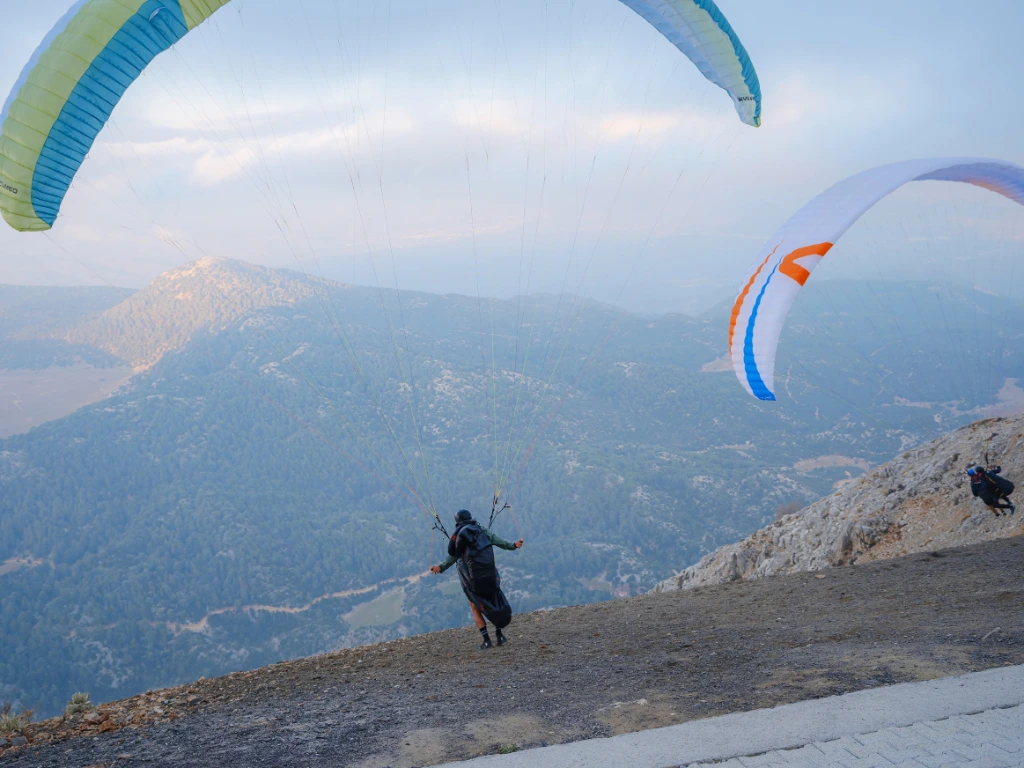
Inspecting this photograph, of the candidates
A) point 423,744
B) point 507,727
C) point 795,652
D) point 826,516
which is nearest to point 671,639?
point 795,652

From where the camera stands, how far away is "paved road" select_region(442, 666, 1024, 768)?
13.3ft

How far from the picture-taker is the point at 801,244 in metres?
10.6

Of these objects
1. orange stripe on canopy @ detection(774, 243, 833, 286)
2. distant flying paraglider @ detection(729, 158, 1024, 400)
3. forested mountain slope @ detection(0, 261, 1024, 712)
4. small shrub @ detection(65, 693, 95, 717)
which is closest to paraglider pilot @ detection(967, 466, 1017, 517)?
distant flying paraglider @ detection(729, 158, 1024, 400)

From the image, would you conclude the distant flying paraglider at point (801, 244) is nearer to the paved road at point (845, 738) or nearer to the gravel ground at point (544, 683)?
the gravel ground at point (544, 683)

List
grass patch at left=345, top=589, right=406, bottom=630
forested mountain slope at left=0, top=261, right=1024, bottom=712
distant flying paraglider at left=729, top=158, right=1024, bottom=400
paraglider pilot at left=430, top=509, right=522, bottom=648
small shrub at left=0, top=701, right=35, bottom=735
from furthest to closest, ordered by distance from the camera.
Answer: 1. forested mountain slope at left=0, top=261, right=1024, bottom=712
2. grass patch at left=345, top=589, right=406, bottom=630
3. distant flying paraglider at left=729, top=158, right=1024, bottom=400
4. paraglider pilot at left=430, top=509, right=522, bottom=648
5. small shrub at left=0, top=701, right=35, bottom=735

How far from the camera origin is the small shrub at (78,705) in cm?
647

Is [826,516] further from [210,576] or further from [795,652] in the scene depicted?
[210,576]

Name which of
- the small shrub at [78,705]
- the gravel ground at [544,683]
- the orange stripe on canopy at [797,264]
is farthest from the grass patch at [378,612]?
the orange stripe on canopy at [797,264]

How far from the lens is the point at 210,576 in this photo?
11206 centimetres

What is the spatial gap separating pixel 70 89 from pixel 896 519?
1865 centimetres

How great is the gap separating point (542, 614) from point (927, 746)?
27.2ft

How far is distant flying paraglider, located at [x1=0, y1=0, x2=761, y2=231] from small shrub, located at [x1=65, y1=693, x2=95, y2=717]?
18.6 feet

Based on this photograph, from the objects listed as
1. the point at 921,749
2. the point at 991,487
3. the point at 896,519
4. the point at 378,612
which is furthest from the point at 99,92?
the point at 378,612

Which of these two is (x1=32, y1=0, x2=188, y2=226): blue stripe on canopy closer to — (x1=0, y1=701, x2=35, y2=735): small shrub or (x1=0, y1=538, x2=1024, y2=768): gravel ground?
(x1=0, y1=701, x2=35, y2=735): small shrub
